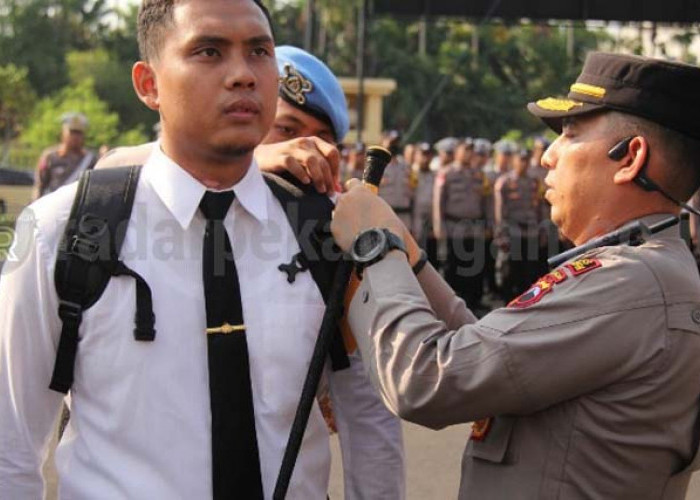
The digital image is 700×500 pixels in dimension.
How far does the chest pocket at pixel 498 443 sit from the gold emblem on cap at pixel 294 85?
1137mm

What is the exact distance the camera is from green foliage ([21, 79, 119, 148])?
128ft

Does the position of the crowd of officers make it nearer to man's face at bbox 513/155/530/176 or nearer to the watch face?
man's face at bbox 513/155/530/176

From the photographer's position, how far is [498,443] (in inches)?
84.3

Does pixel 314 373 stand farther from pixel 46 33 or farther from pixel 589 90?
pixel 46 33

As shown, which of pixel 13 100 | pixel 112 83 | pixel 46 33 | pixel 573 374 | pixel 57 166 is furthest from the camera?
pixel 46 33

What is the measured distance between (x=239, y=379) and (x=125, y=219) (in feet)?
1.23

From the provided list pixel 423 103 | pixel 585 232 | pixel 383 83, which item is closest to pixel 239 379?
pixel 585 232

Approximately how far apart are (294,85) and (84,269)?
107 centimetres

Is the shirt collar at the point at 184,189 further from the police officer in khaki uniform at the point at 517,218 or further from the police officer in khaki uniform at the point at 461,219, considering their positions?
the police officer in khaki uniform at the point at 517,218

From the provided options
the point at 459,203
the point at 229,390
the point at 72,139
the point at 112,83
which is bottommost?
the point at 112,83

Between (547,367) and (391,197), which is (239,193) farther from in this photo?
(391,197)

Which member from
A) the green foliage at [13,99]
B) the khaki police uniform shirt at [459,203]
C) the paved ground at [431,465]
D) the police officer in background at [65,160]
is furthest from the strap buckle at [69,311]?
the green foliage at [13,99]

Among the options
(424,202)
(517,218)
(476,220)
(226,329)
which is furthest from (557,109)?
(424,202)

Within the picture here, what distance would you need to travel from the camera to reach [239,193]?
2.21m
